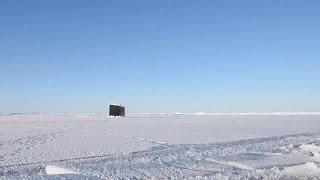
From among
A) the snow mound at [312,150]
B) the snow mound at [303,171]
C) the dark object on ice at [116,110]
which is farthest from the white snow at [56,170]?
the dark object on ice at [116,110]

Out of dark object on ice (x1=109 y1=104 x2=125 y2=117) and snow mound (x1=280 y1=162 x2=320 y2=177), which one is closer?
snow mound (x1=280 y1=162 x2=320 y2=177)

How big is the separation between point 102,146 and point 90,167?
13.7 feet

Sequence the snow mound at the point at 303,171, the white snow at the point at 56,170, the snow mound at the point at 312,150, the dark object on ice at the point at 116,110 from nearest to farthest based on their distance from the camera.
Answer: the white snow at the point at 56,170
the snow mound at the point at 303,171
the snow mound at the point at 312,150
the dark object on ice at the point at 116,110

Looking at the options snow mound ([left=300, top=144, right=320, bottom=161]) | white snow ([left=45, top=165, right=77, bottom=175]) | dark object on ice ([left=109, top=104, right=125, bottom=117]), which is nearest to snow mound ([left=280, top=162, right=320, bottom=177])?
snow mound ([left=300, top=144, right=320, bottom=161])

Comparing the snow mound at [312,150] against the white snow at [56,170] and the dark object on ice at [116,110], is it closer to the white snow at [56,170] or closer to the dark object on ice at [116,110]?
the white snow at [56,170]

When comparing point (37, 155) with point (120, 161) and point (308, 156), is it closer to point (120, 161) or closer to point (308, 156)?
point (120, 161)

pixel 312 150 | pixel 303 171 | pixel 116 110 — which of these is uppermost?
pixel 116 110

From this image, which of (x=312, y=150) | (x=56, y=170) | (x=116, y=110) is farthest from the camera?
(x=116, y=110)

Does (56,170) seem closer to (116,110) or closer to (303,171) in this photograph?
(303,171)

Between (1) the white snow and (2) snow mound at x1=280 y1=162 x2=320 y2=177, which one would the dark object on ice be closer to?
(1) the white snow

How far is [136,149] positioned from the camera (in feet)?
36.8

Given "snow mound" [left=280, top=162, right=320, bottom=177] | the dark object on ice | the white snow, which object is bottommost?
"snow mound" [left=280, top=162, right=320, bottom=177]

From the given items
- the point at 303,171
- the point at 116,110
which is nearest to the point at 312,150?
the point at 303,171

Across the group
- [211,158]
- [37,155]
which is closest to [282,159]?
[211,158]
